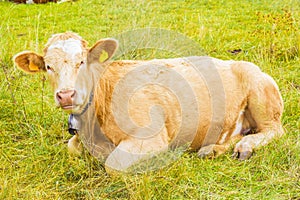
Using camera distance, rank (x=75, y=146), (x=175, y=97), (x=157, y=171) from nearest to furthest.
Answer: (x=157, y=171), (x=75, y=146), (x=175, y=97)

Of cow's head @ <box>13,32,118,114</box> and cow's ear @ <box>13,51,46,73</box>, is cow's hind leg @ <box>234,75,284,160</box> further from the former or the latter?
cow's ear @ <box>13,51,46,73</box>

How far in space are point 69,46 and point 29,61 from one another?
1.50 ft

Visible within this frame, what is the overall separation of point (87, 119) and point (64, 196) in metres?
0.73

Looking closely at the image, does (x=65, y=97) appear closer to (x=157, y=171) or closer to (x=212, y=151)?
Answer: (x=157, y=171)

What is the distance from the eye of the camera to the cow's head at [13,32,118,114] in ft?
12.9

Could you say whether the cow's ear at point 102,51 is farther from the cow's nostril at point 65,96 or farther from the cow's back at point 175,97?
the cow's nostril at point 65,96

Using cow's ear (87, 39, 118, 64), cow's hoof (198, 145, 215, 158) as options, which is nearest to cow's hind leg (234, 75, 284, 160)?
cow's hoof (198, 145, 215, 158)

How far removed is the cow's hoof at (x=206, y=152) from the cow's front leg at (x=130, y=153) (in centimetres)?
48

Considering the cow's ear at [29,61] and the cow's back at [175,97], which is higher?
the cow's ear at [29,61]

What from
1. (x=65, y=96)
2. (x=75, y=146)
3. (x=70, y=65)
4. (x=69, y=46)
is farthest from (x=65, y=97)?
(x=75, y=146)

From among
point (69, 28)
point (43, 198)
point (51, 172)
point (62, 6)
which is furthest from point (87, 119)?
point (62, 6)

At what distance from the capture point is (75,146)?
4.61m

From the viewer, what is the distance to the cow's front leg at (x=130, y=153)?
417 centimetres

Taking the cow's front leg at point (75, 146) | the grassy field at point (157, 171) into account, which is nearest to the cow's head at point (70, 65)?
the cow's front leg at point (75, 146)
